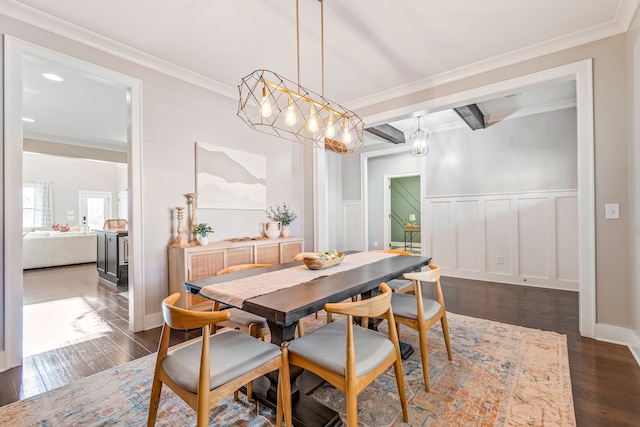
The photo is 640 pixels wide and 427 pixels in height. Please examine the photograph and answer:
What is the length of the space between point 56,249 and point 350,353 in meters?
7.68

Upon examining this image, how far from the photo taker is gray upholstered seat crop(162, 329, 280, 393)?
128 centimetres

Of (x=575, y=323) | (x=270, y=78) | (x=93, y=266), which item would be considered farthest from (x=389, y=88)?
(x=93, y=266)

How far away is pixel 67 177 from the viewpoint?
30.0 ft

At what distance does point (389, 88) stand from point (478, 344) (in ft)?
9.91

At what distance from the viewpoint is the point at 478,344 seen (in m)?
2.51

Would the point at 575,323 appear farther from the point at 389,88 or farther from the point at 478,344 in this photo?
the point at 389,88

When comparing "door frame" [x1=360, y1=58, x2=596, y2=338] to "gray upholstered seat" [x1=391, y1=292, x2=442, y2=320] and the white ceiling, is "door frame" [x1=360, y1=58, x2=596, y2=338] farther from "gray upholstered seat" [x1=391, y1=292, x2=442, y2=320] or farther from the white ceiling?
"gray upholstered seat" [x1=391, y1=292, x2=442, y2=320]

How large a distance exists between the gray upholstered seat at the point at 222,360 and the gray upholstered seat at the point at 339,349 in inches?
6.2

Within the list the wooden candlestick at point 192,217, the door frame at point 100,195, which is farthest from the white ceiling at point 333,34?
the door frame at point 100,195

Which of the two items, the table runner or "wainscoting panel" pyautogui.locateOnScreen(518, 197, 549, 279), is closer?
the table runner

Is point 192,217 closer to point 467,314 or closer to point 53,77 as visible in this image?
point 53,77

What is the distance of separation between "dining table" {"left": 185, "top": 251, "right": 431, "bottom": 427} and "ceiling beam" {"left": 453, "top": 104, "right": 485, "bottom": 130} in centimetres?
283

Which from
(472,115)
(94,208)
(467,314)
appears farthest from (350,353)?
(94,208)

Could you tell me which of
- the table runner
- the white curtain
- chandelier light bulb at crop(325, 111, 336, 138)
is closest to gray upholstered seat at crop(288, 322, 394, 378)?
the table runner
